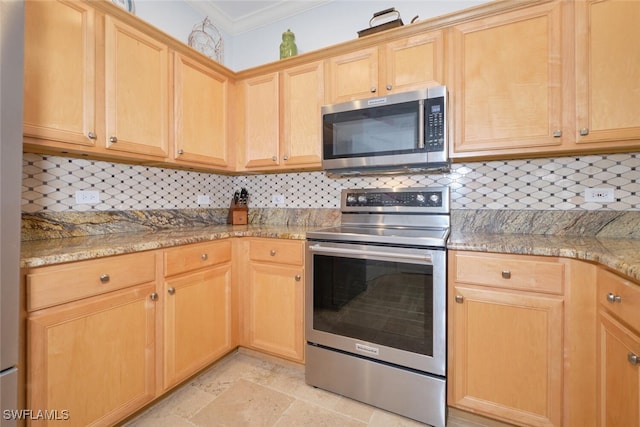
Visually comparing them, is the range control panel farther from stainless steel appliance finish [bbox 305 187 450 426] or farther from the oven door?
the oven door

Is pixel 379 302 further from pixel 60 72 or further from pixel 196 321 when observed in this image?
pixel 60 72

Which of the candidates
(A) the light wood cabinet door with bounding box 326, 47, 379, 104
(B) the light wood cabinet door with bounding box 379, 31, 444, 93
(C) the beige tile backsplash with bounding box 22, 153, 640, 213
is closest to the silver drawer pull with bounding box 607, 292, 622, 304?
(C) the beige tile backsplash with bounding box 22, 153, 640, 213

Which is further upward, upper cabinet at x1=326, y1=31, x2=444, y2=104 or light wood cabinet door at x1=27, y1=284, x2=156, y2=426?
upper cabinet at x1=326, y1=31, x2=444, y2=104

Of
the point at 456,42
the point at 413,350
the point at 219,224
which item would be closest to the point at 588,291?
the point at 413,350

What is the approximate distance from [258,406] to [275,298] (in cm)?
59

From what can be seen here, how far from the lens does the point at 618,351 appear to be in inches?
40.3

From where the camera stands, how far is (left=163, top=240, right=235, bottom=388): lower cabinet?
1.55m

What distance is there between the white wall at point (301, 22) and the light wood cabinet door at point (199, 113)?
53cm

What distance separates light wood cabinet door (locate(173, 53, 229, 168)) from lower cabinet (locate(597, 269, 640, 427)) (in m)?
2.30

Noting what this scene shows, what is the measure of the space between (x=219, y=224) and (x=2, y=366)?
173cm

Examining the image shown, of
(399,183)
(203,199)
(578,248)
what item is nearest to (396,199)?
(399,183)

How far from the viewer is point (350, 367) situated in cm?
159

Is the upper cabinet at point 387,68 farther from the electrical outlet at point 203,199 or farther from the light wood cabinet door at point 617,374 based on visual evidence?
the light wood cabinet door at point 617,374

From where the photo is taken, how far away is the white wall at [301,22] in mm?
2059
